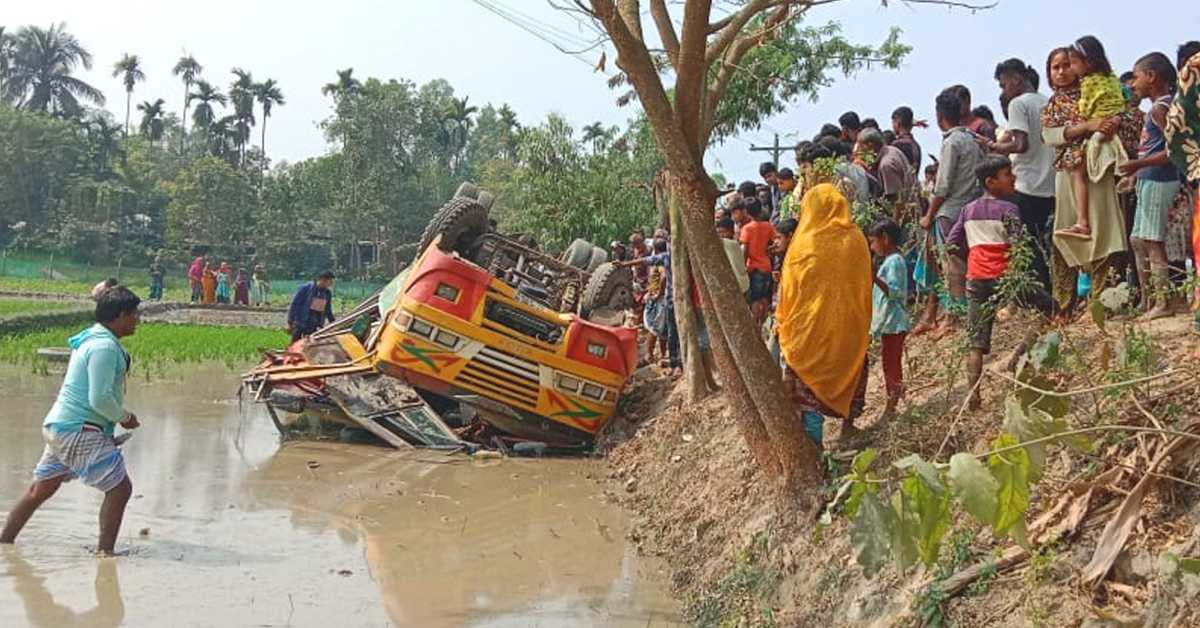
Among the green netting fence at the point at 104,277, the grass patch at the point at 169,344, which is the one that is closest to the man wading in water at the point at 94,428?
the grass patch at the point at 169,344

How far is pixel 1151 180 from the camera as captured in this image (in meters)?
5.57

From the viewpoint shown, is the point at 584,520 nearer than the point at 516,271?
Yes

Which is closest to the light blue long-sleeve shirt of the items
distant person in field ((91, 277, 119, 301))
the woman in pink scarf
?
distant person in field ((91, 277, 119, 301))

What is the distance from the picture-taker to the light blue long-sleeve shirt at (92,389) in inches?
241

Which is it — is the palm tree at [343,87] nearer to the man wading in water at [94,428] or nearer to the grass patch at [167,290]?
the grass patch at [167,290]

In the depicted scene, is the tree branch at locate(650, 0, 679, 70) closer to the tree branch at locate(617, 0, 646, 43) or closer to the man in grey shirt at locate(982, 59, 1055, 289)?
the tree branch at locate(617, 0, 646, 43)

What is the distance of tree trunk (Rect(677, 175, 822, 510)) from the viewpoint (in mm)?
5383

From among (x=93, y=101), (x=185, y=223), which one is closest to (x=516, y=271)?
(x=185, y=223)

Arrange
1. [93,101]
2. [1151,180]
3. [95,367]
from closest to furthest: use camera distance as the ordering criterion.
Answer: [1151,180] → [95,367] → [93,101]

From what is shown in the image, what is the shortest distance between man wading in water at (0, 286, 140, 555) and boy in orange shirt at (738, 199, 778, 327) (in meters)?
4.78

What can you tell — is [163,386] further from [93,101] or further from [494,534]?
[93,101]

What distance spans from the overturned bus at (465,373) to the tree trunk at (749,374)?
4300 mm

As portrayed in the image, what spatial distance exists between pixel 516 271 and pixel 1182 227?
7132mm

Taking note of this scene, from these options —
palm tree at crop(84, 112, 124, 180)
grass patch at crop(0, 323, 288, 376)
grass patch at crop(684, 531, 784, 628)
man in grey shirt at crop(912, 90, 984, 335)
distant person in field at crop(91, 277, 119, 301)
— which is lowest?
grass patch at crop(0, 323, 288, 376)
